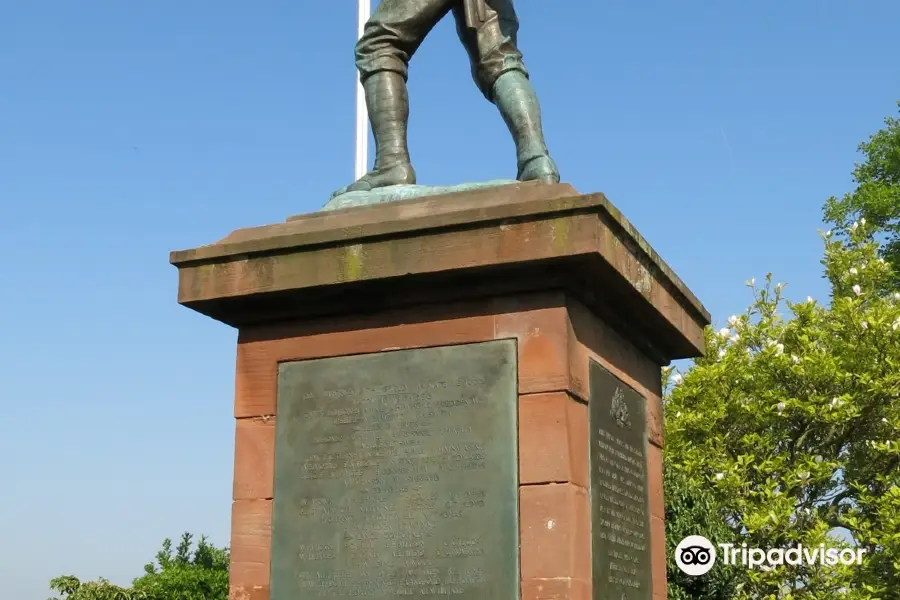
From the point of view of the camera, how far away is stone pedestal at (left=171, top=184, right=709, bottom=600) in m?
4.98

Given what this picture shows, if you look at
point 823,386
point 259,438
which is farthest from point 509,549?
point 823,386

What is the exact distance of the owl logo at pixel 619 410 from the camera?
5652 mm

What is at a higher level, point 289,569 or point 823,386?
point 823,386

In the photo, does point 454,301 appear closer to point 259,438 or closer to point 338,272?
point 338,272

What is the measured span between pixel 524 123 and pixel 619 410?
1.58 meters

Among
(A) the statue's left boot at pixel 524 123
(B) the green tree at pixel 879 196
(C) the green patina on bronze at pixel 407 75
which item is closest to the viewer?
(A) the statue's left boot at pixel 524 123

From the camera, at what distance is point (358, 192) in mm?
5996

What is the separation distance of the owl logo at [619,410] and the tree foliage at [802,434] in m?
12.2

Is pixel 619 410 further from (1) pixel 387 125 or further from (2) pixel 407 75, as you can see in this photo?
(2) pixel 407 75

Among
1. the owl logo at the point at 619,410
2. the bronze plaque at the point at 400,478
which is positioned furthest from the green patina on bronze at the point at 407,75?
the owl logo at the point at 619,410

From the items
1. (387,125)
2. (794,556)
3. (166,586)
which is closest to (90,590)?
(166,586)

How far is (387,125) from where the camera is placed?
6.22 m

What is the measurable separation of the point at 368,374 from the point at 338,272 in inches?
19.6

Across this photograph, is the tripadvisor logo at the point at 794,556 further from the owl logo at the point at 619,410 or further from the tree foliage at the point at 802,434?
the owl logo at the point at 619,410
